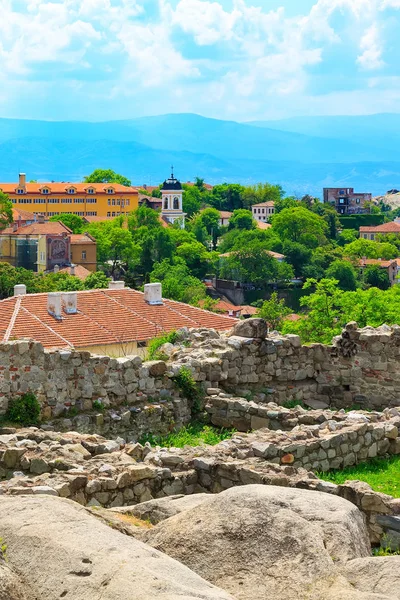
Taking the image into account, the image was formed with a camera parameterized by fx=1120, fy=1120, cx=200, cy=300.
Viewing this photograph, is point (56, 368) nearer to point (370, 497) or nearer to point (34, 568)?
point (370, 497)

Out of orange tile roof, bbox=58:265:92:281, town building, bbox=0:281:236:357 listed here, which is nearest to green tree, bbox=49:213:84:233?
orange tile roof, bbox=58:265:92:281

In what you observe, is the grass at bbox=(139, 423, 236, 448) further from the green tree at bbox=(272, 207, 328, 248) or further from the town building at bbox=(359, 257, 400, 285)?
the green tree at bbox=(272, 207, 328, 248)

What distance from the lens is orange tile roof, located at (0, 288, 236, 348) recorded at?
3179 cm

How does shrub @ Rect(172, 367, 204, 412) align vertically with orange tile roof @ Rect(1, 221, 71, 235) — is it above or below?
below

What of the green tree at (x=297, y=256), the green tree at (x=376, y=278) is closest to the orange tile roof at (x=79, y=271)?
the green tree at (x=297, y=256)

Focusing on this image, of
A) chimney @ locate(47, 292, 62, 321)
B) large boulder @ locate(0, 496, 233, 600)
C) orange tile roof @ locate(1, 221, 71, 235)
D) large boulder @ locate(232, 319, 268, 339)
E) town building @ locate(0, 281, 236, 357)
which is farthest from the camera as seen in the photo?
orange tile roof @ locate(1, 221, 71, 235)

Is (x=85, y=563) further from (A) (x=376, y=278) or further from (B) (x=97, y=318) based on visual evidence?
(A) (x=376, y=278)

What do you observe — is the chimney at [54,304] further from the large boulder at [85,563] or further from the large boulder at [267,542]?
Result: the large boulder at [85,563]

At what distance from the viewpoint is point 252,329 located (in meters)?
15.6

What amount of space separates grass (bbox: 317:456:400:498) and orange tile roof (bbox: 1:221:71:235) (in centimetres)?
13076

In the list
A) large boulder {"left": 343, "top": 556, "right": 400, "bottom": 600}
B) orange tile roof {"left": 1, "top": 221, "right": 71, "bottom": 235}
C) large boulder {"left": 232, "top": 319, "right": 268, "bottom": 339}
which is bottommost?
large boulder {"left": 343, "top": 556, "right": 400, "bottom": 600}

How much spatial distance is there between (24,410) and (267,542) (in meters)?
6.00

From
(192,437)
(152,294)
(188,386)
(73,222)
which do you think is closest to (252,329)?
(188,386)

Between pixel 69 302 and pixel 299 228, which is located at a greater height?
pixel 299 228
